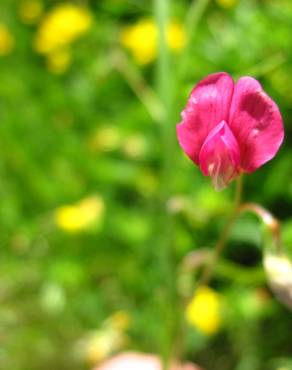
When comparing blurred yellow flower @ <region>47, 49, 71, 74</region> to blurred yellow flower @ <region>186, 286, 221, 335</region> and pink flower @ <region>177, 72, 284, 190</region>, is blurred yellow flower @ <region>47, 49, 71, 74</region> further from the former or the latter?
pink flower @ <region>177, 72, 284, 190</region>

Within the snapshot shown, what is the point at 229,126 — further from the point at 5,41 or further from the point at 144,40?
the point at 5,41

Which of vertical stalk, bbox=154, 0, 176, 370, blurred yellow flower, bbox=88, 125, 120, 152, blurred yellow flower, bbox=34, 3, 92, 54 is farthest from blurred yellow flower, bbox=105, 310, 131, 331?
blurred yellow flower, bbox=34, 3, 92, 54

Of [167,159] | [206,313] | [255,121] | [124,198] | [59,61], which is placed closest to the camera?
[255,121]

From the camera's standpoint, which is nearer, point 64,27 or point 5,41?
point 64,27

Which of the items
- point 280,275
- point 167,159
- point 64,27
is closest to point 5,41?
point 64,27

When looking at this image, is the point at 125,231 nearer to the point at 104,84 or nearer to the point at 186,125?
the point at 104,84

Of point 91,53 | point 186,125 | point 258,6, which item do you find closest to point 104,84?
point 91,53
